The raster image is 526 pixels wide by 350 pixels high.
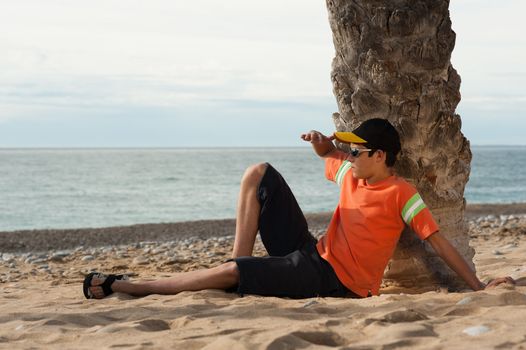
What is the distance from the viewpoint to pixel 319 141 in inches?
241

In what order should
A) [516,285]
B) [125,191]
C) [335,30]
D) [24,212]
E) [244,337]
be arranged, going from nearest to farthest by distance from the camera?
[244,337], [516,285], [335,30], [24,212], [125,191]

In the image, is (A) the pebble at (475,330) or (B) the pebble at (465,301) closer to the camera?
(A) the pebble at (475,330)

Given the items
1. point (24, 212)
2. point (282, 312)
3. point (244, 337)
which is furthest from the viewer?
point (24, 212)

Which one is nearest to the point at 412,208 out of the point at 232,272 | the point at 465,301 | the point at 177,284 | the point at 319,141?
the point at 465,301

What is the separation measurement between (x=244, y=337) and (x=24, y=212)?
1108 inches

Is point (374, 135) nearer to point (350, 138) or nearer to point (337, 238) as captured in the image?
point (350, 138)

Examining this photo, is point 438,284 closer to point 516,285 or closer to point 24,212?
point 516,285

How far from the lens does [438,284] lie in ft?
20.8

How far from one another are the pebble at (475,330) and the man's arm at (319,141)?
238 cm

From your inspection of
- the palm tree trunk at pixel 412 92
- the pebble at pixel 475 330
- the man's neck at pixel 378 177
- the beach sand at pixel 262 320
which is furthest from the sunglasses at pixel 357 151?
the pebble at pixel 475 330

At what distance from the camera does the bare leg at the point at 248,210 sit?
595 centimetres

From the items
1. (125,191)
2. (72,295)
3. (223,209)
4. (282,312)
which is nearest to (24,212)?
(223,209)

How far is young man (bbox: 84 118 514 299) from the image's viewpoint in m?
5.58

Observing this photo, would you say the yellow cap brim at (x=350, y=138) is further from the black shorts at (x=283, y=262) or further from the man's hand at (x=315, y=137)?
the black shorts at (x=283, y=262)
